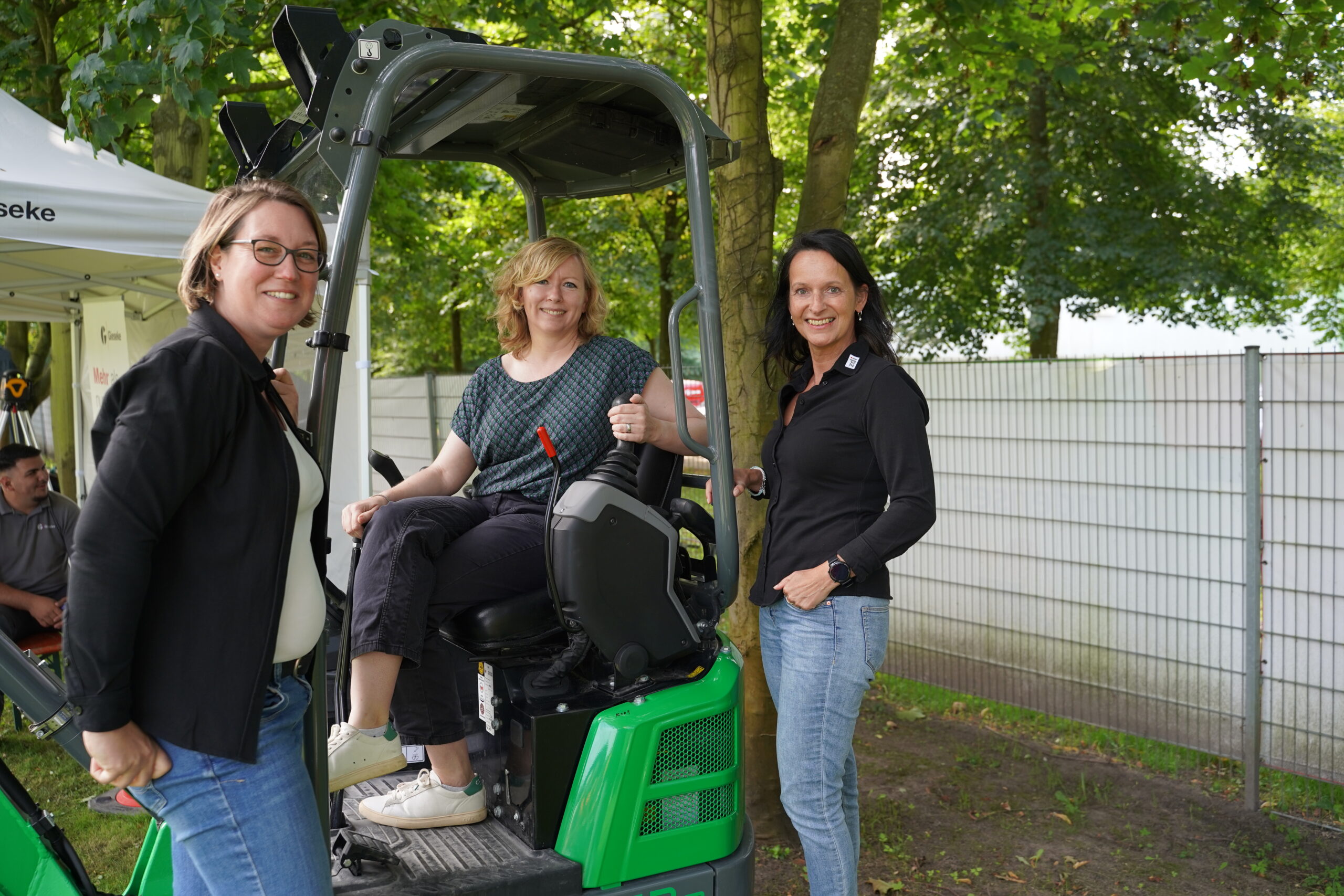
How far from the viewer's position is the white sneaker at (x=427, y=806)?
8.89ft

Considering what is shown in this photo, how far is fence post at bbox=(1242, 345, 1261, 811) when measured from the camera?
13.9ft

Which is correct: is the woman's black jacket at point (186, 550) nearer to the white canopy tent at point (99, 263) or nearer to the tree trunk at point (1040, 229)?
the white canopy tent at point (99, 263)

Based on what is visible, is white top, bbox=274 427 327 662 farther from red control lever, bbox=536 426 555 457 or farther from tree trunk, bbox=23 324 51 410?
tree trunk, bbox=23 324 51 410

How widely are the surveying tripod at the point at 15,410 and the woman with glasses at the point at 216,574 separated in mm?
5077

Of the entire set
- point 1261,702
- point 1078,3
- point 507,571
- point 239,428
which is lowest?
point 1261,702

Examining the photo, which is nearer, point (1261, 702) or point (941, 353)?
point (1261, 702)

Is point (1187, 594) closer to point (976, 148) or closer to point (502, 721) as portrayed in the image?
point (502, 721)

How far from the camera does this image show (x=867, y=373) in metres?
2.54

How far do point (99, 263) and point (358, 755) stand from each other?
5504 millimetres

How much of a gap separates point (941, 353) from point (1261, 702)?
11.4 m

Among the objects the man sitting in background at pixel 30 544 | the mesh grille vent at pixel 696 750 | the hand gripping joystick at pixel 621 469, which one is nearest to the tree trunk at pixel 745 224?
the mesh grille vent at pixel 696 750

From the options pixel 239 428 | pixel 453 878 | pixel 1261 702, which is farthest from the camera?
pixel 1261 702

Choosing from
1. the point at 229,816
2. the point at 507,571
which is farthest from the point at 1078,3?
the point at 229,816

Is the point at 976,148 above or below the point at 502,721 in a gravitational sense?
above
